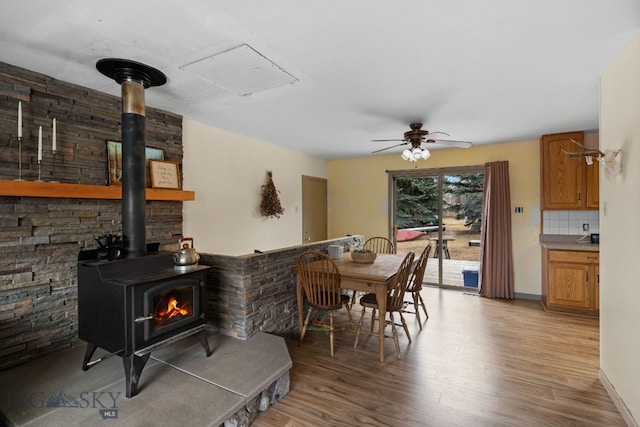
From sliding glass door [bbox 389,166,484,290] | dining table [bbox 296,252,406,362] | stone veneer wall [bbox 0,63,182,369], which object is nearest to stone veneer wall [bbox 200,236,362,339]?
dining table [bbox 296,252,406,362]

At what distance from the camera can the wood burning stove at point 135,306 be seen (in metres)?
1.91

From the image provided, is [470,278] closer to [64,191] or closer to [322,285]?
[322,285]

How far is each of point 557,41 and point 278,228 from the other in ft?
12.9

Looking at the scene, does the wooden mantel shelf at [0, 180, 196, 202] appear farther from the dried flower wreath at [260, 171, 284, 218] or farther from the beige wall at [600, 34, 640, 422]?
the beige wall at [600, 34, 640, 422]

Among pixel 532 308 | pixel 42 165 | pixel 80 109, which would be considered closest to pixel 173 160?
pixel 80 109

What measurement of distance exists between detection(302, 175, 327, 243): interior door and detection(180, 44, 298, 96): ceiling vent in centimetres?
305

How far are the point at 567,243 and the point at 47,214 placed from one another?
5621 mm

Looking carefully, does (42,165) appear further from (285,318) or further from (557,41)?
(557,41)

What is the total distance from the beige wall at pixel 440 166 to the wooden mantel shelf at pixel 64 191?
3732mm

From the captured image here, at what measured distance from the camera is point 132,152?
7.49ft

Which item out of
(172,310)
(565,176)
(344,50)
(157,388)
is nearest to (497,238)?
(565,176)

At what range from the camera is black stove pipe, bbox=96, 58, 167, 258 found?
228 centimetres

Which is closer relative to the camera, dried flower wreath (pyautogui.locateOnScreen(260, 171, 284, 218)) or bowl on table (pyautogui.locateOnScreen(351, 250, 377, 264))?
bowl on table (pyautogui.locateOnScreen(351, 250, 377, 264))

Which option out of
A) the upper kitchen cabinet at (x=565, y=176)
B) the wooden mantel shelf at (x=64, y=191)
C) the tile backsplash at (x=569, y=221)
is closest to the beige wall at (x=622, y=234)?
the upper kitchen cabinet at (x=565, y=176)
